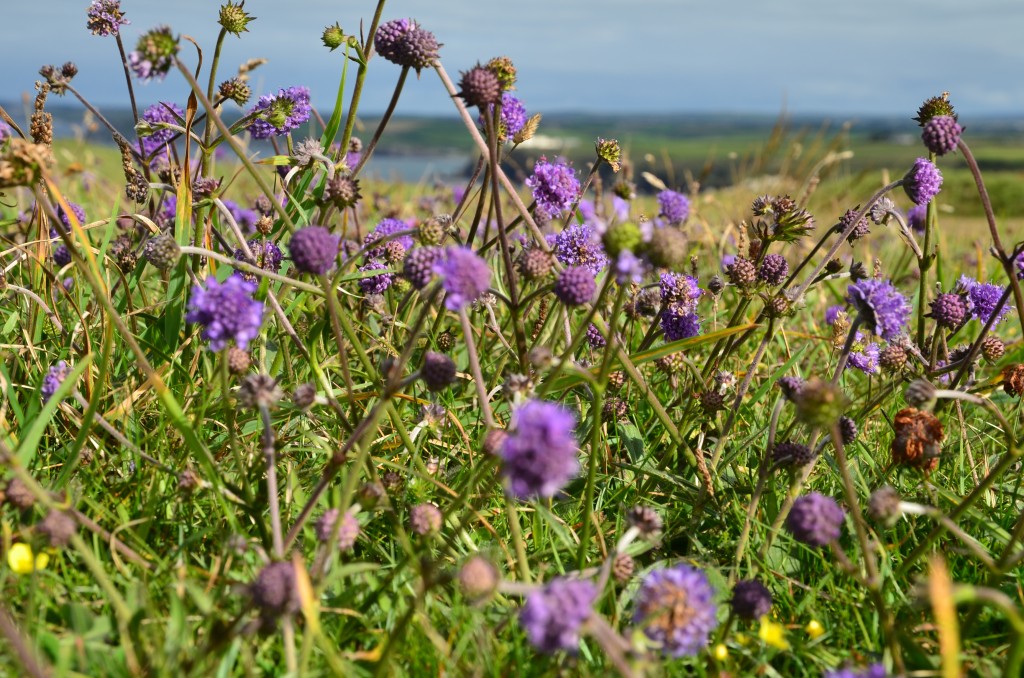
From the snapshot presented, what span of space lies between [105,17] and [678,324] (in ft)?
7.59

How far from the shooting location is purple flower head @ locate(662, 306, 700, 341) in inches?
107

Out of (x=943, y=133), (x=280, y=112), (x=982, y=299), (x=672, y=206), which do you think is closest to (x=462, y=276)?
(x=280, y=112)

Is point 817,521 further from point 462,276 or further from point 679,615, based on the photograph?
point 462,276

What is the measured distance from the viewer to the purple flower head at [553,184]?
2600 millimetres

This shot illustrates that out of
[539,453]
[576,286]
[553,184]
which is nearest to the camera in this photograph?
[539,453]

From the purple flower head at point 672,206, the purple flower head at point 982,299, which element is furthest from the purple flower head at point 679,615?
the purple flower head at point 672,206

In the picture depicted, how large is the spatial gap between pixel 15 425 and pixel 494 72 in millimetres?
1764

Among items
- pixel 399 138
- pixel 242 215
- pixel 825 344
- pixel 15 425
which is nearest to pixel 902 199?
pixel 825 344

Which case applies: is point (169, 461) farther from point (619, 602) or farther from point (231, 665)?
point (619, 602)

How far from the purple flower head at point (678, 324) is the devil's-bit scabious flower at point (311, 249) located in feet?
4.27

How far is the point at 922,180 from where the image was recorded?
8.13 ft

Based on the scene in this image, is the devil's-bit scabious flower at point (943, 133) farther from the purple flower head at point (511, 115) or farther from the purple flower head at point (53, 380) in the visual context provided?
the purple flower head at point (53, 380)

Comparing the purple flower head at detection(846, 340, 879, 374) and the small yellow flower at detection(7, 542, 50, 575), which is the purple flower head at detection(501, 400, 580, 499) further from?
the purple flower head at detection(846, 340, 879, 374)

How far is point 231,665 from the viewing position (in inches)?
61.4
